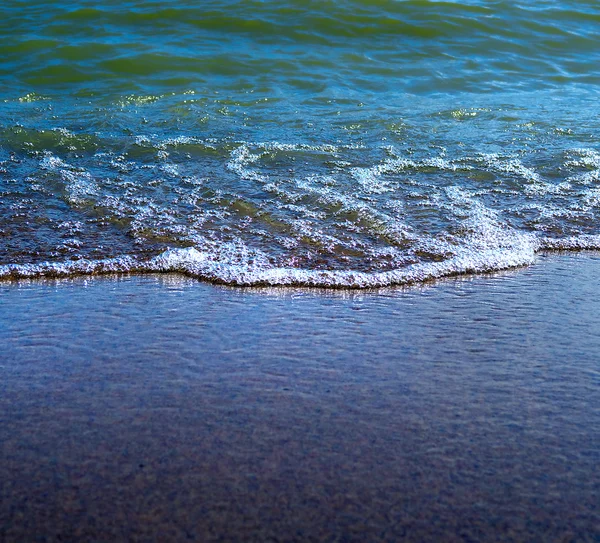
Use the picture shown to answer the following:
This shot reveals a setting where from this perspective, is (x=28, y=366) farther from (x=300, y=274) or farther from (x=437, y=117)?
(x=437, y=117)

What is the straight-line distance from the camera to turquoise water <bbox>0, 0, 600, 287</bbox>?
4320mm

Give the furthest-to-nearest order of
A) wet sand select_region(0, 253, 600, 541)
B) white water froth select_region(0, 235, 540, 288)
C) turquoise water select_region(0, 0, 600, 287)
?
1. turquoise water select_region(0, 0, 600, 287)
2. white water froth select_region(0, 235, 540, 288)
3. wet sand select_region(0, 253, 600, 541)

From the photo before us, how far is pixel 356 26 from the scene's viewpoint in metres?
11.1

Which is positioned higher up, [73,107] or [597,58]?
[597,58]

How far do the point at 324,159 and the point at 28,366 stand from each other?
146 inches

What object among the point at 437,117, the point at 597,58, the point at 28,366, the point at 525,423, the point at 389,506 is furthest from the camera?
the point at 597,58

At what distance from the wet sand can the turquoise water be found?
1.77ft

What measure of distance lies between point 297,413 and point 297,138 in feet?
14.7

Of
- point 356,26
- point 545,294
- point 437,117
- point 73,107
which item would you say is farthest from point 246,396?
point 356,26

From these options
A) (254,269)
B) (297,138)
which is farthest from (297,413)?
(297,138)

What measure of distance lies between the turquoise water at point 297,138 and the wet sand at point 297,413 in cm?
54

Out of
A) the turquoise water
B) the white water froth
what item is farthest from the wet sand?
the turquoise water

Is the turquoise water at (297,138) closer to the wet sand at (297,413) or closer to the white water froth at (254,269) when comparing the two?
the white water froth at (254,269)

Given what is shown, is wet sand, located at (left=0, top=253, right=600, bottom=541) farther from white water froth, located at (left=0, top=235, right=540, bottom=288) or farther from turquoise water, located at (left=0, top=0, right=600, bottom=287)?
turquoise water, located at (left=0, top=0, right=600, bottom=287)
